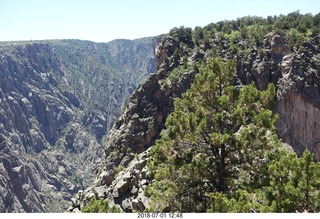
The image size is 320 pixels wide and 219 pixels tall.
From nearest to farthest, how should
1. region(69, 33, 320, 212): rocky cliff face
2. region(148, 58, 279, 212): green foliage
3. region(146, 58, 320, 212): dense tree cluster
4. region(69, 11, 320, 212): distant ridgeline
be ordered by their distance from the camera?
1. region(69, 11, 320, 212): distant ridgeline
2. region(146, 58, 320, 212): dense tree cluster
3. region(148, 58, 279, 212): green foliage
4. region(69, 33, 320, 212): rocky cliff face

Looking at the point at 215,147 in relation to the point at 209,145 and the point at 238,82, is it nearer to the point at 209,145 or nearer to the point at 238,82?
the point at 209,145

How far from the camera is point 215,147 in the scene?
1748 cm

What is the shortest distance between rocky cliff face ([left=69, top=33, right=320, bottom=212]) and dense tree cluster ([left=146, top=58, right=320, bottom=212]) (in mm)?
24148

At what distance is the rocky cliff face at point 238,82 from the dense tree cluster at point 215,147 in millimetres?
24148

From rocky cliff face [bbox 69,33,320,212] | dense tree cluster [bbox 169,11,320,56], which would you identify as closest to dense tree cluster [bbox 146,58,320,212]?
rocky cliff face [bbox 69,33,320,212]

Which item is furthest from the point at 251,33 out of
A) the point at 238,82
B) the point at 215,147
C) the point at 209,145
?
the point at 215,147

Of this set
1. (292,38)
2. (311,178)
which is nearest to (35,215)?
(311,178)

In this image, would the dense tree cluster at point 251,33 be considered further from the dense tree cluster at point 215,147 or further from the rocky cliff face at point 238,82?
the dense tree cluster at point 215,147

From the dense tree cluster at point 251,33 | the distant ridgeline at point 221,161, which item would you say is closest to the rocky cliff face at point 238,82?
the dense tree cluster at point 251,33

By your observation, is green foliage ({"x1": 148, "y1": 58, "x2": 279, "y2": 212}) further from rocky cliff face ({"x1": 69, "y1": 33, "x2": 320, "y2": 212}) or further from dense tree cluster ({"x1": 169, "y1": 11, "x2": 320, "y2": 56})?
→ dense tree cluster ({"x1": 169, "y1": 11, "x2": 320, "y2": 56})

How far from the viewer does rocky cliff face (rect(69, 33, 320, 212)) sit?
62.5m

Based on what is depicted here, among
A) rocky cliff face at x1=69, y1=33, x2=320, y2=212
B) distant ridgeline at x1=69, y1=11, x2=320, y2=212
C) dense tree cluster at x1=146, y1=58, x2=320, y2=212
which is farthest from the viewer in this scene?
rocky cliff face at x1=69, y1=33, x2=320, y2=212

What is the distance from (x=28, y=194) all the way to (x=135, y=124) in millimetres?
127264

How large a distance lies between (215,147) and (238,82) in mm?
55209
